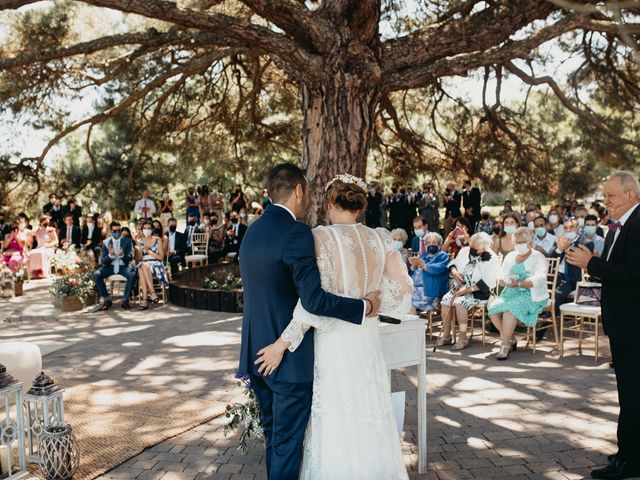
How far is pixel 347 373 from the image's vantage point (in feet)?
10.5

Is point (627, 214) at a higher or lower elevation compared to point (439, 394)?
higher

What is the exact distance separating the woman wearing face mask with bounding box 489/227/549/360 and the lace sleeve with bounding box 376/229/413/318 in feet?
13.2

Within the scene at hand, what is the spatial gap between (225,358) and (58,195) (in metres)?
7.72

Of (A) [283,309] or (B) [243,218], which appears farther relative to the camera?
(B) [243,218]

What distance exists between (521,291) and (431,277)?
3.99 feet

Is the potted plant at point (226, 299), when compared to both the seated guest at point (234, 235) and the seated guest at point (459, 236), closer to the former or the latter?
the seated guest at point (234, 235)

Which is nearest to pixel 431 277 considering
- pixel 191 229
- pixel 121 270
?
pixel 121 270

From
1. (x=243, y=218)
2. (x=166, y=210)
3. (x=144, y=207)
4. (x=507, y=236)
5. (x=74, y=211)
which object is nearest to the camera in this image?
(x=507, y=236)

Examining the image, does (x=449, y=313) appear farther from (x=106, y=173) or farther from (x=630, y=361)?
(x=106, y=173)

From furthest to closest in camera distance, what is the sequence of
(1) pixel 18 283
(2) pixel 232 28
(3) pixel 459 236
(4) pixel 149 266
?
(1) pixel 18 283, (4) pixel 149 266, (3) pixel 459 236, (2) pixel 232 28

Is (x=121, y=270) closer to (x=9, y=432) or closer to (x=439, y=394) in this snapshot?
(x=439, y=394)

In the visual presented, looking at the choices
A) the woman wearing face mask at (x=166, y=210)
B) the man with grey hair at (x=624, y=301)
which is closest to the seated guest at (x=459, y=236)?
the man with grey hair at (x=624, y=301)

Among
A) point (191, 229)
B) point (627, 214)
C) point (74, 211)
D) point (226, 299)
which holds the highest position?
point (74, 211)

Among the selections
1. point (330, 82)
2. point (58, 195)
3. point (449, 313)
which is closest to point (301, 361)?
point (330, 82)
